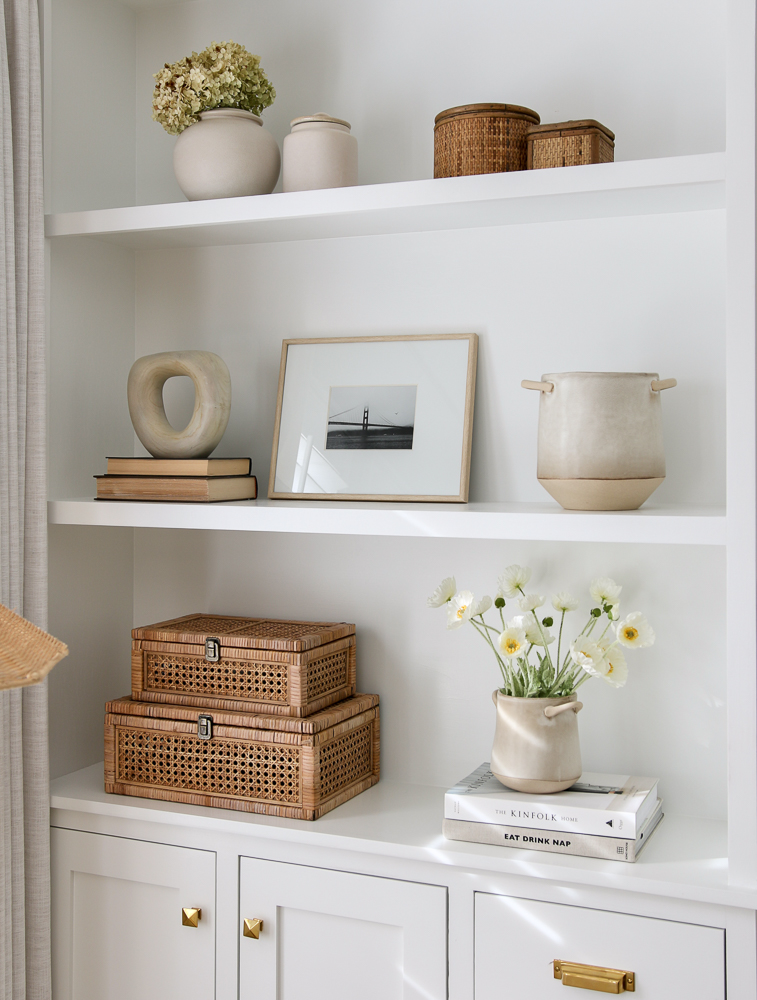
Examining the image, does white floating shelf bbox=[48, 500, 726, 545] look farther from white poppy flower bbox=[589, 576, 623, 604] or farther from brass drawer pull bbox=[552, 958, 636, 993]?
brass drawer pull bbox=[552, 958, 636, 993]

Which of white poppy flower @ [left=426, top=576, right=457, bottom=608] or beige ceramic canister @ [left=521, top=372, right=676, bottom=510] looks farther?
white poppy flower @ [left=426, top=576, right=457, bottom=608]

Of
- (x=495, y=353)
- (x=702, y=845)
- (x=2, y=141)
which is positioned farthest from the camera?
(x=495, y=353)

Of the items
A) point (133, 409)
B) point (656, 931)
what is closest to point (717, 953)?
point (656, 931)

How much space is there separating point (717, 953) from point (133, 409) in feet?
4.37

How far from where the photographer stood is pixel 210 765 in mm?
1705

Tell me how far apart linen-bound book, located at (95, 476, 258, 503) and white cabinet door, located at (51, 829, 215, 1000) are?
0.61 m

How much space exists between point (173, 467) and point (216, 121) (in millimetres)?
625

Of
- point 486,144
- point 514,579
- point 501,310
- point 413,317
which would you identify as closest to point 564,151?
point 486,144

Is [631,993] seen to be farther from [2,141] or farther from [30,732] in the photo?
[2,141]

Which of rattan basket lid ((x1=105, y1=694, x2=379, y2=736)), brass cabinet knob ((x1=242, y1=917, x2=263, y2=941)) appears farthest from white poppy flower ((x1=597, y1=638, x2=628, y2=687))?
brass cabinet knob ((x1=242, y1=917, x2=263, y2=941))

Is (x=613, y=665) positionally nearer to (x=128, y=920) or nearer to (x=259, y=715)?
(x=259, y=715)

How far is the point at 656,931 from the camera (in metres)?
1.34

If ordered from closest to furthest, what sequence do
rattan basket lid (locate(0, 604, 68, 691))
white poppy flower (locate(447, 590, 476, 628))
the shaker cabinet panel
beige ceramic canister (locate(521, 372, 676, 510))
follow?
rattan basket lid (locate(0, 604, 68, 691))
the shaker cabinet panel
beige ceramic canister (locate(521, 372, 676, 510))
white poppy flower (locate(447, 590, 476, 628))

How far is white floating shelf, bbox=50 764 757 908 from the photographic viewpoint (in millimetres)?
1348
